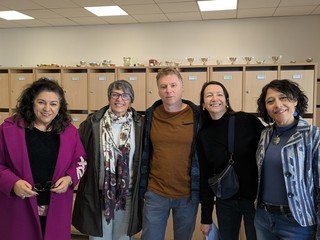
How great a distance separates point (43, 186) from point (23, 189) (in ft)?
0.42

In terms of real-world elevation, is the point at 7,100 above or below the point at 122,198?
above

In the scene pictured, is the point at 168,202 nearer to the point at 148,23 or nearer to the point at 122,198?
the point at 122,198

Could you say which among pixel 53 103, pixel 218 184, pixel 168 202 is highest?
pixel 53 103

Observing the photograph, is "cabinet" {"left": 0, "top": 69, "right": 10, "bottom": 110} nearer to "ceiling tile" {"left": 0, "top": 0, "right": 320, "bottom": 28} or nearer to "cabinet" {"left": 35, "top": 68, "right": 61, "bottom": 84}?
"cabinet" {"left": 35, "top": 68, "right": 61, "bottom": 84}

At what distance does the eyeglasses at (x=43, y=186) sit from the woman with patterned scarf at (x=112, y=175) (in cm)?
31

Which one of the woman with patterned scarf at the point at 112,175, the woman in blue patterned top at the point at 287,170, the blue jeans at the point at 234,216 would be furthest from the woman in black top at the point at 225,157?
the woman with patterned scarf at the point at 112,175

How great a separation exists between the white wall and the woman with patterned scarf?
3.25 metres

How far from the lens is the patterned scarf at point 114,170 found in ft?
5.74

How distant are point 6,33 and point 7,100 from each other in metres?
1.69

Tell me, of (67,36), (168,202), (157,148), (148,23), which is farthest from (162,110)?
(67,36)

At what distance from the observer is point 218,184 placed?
1559 millimetres

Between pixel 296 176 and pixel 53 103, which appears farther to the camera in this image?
pixel 53 103

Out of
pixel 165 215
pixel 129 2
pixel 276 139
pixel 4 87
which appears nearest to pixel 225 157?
pixel 276 139

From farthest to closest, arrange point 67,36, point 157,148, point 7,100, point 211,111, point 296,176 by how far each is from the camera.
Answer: point 67,36 → point 7,100 → point 157,148 → point 211,111 → point 296,176
